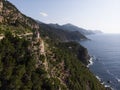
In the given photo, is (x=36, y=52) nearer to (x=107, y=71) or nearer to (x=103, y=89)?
(x=103, y=89)

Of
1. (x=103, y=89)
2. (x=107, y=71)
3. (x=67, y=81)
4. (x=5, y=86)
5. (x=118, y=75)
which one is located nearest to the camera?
(x=5, y=86)

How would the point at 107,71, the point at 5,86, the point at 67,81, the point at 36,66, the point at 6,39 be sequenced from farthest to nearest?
the point at 107,71, the point at 67,81, the point at 36,66, the point at 6,39, the point at 5,86

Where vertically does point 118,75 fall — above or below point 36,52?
below

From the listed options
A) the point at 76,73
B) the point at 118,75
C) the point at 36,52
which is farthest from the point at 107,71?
the point at 36,52

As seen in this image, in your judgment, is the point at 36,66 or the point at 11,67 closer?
the point at 11,67

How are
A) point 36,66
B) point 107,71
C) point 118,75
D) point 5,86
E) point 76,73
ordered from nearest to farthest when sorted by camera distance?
point 5,86
point 36,66
point 76,73
point 118,75
point 107,71

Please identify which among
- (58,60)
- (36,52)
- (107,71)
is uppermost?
(36,52)

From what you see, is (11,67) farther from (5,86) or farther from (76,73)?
(76,73)

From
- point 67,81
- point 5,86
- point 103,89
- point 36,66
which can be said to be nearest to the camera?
point 5,86

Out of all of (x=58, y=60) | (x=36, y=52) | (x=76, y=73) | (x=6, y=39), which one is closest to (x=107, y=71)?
(x=76, y=73)
